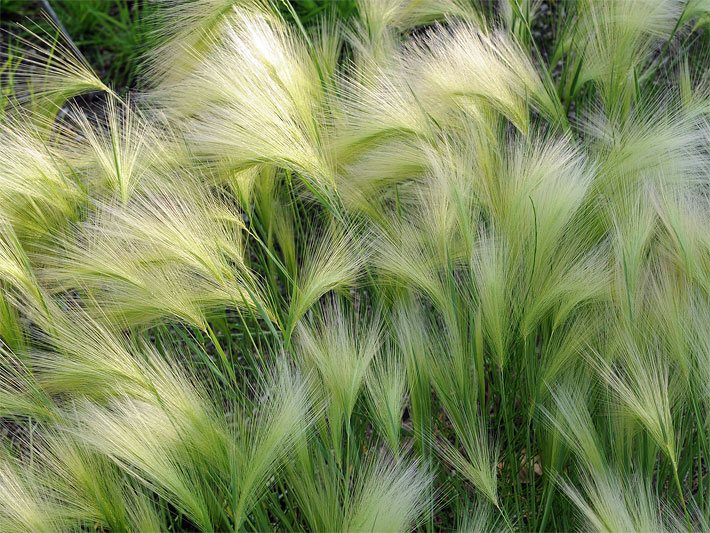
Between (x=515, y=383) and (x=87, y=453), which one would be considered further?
(x=515, y=383)

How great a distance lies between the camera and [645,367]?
3.28ft

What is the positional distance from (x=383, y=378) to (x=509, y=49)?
54 centimetres

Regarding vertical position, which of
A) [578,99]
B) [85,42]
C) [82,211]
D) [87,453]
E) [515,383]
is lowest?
[515,383]

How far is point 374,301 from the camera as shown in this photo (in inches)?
48.8

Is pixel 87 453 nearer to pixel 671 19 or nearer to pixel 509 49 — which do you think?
pixel 509 49

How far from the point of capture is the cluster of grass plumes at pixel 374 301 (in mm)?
971

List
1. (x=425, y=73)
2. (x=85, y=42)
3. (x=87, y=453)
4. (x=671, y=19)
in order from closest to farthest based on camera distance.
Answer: (x=87, y=453), (x=425, y=73), (x=671, y=19), (x=85, y=42)

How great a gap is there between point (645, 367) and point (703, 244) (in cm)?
18

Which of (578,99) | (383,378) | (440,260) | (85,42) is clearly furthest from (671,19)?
(85,42)

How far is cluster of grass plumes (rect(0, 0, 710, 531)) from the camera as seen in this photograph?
3.18 ft

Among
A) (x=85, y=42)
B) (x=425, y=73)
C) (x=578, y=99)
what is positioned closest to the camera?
(x=425, y=73)

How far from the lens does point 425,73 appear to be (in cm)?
119

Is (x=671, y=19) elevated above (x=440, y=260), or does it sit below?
above

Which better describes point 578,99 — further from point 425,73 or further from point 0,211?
point 0,211
